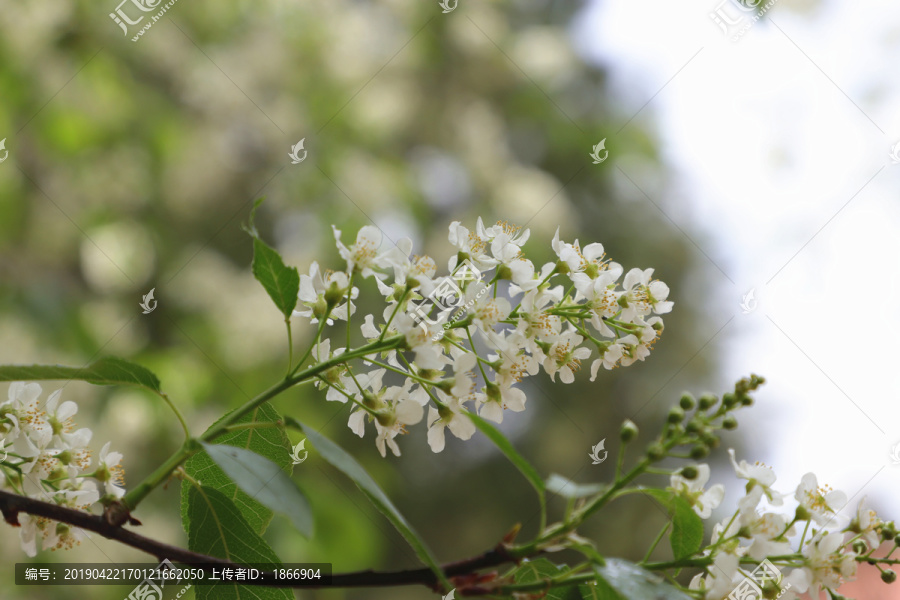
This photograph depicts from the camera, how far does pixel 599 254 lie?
2.20ft

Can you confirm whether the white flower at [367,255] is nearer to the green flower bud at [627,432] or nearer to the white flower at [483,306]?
the white flower at [483,306]

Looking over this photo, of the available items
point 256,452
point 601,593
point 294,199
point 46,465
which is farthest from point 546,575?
point 294,199

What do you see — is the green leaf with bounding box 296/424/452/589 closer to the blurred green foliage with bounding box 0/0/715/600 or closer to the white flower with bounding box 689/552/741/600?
the white flower with bounding box 689/552/741/600

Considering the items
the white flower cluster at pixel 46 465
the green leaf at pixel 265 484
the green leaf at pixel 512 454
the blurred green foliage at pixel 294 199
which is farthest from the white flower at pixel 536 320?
the blurred green foliage at pixel 294 199

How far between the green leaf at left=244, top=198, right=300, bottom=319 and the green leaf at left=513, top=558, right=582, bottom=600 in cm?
27

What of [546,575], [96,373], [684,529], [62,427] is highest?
[684,529]

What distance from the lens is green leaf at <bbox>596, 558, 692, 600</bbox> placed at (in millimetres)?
402

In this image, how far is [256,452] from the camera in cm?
66

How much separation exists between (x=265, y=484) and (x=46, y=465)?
0.95 feet

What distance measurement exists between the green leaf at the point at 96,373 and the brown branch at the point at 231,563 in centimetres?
8

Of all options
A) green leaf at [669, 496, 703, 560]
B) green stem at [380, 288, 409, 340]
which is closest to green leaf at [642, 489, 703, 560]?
green leaf at [669, 496, 703, 560]

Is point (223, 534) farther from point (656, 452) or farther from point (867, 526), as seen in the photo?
point (867, 526)

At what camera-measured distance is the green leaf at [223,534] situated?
0.58 m

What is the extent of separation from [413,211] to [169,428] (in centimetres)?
126
